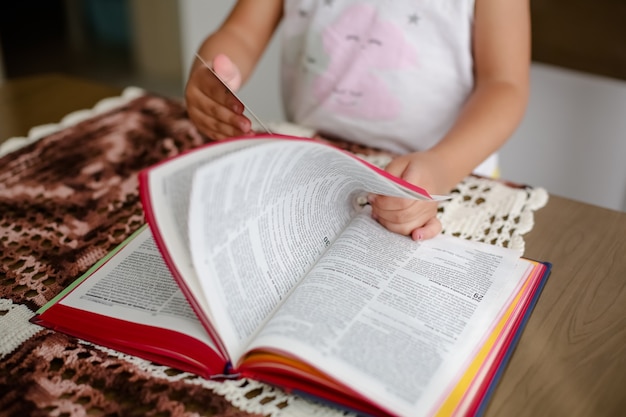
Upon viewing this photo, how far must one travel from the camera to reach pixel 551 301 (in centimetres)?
60

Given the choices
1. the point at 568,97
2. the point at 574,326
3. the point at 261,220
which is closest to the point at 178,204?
the point at 261,220

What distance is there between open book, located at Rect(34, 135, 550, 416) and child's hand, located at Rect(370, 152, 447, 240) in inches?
0.5

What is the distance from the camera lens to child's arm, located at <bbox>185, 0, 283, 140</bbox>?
69 centimetres

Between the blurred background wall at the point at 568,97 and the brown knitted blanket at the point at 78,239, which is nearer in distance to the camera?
the brown knitted blanket at the point at 78,239

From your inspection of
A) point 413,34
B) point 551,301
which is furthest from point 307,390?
point 413,34

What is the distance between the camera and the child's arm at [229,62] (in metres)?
0.69

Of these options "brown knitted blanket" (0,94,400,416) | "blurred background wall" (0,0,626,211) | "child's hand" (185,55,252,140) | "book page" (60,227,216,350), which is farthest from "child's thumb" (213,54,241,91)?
"blurred background wall" (0,0,626,211)

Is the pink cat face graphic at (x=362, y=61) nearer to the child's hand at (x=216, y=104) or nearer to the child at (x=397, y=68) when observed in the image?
the child at (x=397, y=68)

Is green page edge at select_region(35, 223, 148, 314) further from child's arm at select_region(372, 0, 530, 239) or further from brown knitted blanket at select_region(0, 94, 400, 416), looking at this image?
child's arm at select_region(372, 0, 530, 239)

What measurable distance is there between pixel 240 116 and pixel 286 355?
255mm

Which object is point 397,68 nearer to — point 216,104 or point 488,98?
point 488,98

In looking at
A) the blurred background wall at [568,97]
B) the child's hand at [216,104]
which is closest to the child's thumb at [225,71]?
the child's hand at [216,104]

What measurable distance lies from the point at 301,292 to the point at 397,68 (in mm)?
485

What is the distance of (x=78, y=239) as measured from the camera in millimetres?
696
